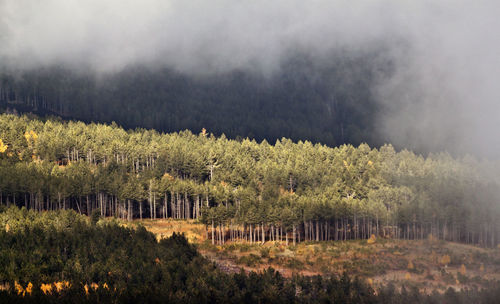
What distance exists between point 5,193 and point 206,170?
62945 millimetres

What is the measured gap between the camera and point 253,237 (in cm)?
12306

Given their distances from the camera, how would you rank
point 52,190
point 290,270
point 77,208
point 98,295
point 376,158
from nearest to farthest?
1. point 98,295
2. point 290,270
3. point 52,190
4. point 77,208
5. point 376,158

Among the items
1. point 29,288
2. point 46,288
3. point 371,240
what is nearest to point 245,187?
point 371,240

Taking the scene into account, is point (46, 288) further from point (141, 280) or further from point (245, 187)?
point (245, 187)

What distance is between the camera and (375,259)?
97938mm

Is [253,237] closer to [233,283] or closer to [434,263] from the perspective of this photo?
[434,263]

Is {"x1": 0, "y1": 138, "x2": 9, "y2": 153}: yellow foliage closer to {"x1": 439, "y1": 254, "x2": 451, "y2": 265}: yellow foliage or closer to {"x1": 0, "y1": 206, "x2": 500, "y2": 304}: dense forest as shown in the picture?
{"x1": 0, "y1": 206, "x2": 500, "y2": 304}: dense forest

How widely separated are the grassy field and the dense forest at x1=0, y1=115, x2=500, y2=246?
6.43 m

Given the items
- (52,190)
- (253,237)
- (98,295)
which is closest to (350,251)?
(253,237)

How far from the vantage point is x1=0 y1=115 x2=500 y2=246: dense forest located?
119 meters

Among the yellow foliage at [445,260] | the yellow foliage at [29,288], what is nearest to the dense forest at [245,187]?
the yellow foliage at [445,260]

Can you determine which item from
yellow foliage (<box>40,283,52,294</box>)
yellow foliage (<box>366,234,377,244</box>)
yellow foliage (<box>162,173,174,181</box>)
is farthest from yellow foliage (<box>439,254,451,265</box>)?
yellow foliage (<box>162,173,174,181</box>)

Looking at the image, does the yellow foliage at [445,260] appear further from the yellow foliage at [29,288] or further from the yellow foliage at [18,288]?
the yellow foliage at [18,288]

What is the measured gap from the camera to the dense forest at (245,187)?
11856cm
